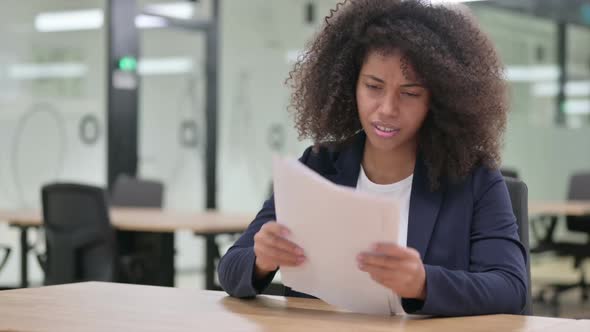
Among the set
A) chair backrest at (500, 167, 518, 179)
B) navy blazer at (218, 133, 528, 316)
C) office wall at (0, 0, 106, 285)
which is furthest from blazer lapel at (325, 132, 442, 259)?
office wall at (0, 0, 106, 285)

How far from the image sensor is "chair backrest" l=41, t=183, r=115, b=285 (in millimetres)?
4523

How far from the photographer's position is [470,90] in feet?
6.17

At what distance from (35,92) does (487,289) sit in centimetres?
536

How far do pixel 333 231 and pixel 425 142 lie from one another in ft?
1.80

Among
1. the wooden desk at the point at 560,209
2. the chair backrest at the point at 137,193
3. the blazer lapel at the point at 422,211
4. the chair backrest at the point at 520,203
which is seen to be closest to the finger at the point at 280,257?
the blazer lapel at the point at 422,211

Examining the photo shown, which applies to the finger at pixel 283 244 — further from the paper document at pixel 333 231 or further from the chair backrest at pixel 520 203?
the chair backrest at pixel 520 203

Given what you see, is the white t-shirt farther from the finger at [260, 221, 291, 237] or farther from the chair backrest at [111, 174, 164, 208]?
the chair backrest at [111, 174, 164, 208]

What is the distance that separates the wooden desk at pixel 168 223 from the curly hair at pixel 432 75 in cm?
240

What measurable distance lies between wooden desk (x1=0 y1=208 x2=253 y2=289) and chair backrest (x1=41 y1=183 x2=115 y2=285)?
0.11m

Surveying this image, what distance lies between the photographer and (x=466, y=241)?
1.83 m

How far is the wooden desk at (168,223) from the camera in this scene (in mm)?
4402

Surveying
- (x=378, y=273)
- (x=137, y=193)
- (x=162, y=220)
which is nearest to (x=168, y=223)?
(x=162, y=220)

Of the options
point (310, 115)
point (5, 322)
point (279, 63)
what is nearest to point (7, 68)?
point (279, 63)

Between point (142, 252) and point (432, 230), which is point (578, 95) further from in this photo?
point (432, 230)
